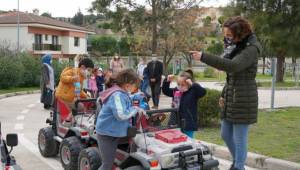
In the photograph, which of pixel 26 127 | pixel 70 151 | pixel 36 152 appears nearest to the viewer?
pixel 70 151

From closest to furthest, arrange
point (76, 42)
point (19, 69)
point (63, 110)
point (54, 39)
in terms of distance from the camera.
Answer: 1. point (63, 110)
2. point (19, 69)
3. point (54, 39)
4. point (76, 42)

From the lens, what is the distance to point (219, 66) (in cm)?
498

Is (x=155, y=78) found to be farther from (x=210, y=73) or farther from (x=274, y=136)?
(x=210, y=73)

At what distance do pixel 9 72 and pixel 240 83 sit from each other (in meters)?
19.1

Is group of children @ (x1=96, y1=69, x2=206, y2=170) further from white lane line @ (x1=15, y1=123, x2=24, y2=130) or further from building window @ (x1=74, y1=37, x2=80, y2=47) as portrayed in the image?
building window @ (x1=74, y1=37, x2=80, y2=47)

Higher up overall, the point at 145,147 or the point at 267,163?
the point at 145,147

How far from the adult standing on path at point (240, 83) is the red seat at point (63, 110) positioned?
2953 millimetres

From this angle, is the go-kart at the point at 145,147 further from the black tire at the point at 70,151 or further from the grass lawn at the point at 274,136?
the grass lawn at the point at 274,136

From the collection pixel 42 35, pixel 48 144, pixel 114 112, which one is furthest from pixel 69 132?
pixel 42 35

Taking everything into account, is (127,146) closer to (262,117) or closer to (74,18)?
(262,117)

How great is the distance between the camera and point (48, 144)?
7.62m

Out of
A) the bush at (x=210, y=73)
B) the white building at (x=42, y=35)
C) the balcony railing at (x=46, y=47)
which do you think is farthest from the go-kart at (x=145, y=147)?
the balcony railing at (x=46, y=47)

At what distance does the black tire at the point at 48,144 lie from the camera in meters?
7.62

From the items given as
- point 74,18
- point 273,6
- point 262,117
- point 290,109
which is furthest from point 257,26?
point 74,18
